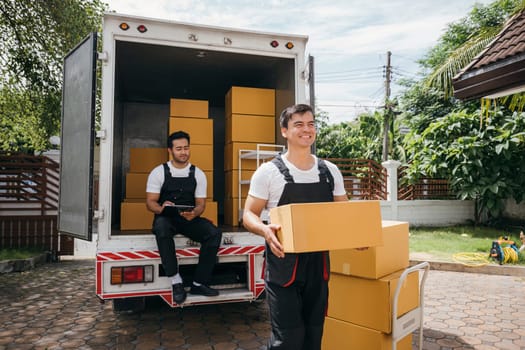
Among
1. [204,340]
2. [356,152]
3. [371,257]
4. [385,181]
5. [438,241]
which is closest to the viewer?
[371,257]

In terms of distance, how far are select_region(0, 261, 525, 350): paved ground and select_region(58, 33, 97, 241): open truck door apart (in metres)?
1.06

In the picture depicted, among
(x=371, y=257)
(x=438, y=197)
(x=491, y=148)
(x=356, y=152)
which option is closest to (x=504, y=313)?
(x=371, y=257)

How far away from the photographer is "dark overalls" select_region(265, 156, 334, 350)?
82.3 inches

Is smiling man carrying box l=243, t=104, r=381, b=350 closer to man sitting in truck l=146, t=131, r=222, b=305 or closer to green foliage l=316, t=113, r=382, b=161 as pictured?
man sitting in truck l=146, t=131, r=222, b=305

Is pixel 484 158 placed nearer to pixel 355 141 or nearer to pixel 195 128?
pixel 195 128

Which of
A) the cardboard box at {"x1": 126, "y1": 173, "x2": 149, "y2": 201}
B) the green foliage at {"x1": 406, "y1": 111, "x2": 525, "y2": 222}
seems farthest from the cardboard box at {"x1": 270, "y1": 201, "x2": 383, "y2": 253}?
the green foliage at {"x1": 406, "y1": 111, "x2": 525, "y2": 222}

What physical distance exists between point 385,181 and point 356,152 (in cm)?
882

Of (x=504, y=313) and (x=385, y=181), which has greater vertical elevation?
(x=385, y=181)

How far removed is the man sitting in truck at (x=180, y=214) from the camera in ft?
11.3

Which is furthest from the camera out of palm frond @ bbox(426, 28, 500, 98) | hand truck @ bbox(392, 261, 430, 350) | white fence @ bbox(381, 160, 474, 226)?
white fence @ bbox(381, 160, 474, 226)

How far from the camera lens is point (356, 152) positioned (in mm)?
20375

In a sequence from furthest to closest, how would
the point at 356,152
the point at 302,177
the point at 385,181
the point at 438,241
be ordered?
the point at 356,152
the point at 385,181
the point at 438,241
the point at 302,177

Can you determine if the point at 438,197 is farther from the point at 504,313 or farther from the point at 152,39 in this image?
the point at 152,39

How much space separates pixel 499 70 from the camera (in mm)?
4254
